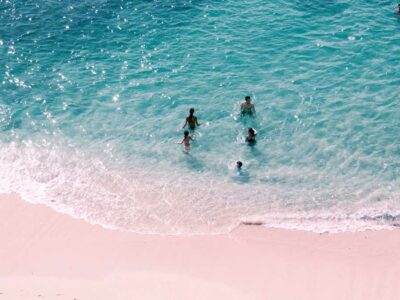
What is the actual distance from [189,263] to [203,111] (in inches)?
371

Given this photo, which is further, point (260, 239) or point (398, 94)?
point (398, 94)

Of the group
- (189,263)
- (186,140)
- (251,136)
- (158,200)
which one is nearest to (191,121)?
(186,140)

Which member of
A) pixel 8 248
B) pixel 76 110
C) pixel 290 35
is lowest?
pixel 8 248

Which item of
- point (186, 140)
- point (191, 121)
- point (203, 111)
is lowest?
point (186, 140)

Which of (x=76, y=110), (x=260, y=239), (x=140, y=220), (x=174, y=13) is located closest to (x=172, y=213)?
(x=140, y=220)

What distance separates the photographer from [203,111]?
24.2 metres

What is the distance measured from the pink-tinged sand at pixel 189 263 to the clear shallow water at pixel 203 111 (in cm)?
78

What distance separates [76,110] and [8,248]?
8.92 meters

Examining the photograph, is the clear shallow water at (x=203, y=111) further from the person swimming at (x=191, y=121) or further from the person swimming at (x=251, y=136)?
the person swimming at (x=191, y=121)

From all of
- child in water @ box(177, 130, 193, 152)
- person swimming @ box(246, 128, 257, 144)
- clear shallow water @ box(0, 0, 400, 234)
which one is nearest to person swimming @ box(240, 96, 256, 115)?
clear shallow water @ box(0, 0, 400, 234)

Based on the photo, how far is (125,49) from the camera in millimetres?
28609

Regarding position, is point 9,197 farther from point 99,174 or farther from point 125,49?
point 125,49

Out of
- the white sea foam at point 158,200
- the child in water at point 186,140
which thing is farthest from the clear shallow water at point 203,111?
the child in water at point 186,140

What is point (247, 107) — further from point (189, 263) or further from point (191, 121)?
point (189, 263)
